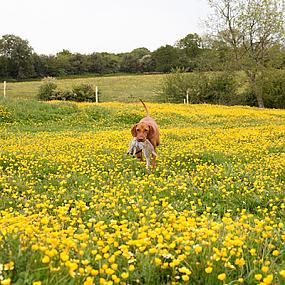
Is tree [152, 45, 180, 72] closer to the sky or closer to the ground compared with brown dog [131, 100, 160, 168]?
closer to the sky

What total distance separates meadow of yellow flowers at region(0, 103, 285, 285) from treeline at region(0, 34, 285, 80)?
52323 mm

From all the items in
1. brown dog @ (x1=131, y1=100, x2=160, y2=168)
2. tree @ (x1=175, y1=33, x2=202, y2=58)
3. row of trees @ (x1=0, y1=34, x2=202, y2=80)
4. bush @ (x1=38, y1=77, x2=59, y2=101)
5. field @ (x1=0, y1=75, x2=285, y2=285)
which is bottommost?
field @ (x1=0, y1=75, x2=285, y2=285)

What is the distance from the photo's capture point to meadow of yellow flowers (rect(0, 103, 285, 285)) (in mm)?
2838

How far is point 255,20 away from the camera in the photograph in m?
39.5

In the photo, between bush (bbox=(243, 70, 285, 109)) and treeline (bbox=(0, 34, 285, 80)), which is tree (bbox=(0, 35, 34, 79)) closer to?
treeline (bbox=(0, 34, 285, 80))

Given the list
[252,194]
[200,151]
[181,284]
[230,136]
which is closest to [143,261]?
[181,284]

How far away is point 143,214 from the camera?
14.1ft

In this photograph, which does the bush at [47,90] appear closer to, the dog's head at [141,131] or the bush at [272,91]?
the bush at [272,91]

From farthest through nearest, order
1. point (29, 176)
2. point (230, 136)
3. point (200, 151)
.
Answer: point (230, 136)
point (200, 151)
point (29, 176)

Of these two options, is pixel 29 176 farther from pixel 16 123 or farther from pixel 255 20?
pixel 255 20

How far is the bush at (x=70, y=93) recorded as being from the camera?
114ft

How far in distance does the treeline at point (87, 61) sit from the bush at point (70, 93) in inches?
1078

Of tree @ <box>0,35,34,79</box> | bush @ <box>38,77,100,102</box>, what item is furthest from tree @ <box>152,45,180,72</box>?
bush @ <box>38,77,100,102</box>

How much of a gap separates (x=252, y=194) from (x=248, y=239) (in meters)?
2.57
